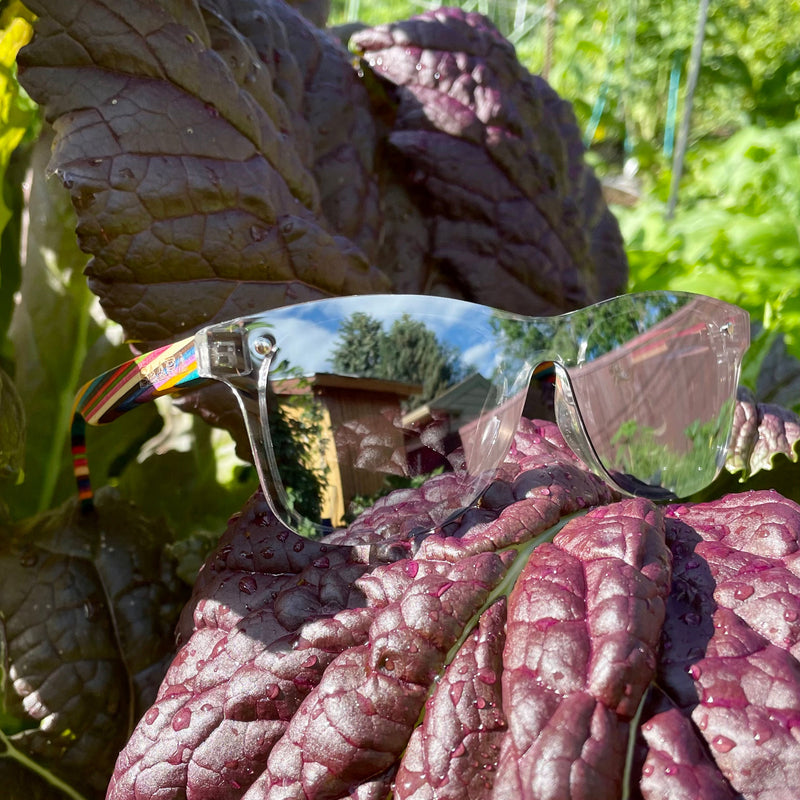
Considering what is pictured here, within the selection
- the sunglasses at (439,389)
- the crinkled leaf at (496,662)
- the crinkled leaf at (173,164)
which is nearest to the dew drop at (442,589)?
the crinkled leaf at (496,662)

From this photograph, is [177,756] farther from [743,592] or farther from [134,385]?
[743,592]

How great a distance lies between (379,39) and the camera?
4.12 feet

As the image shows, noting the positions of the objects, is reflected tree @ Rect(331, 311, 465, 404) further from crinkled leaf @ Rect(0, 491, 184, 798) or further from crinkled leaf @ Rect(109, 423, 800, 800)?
crinkled leaf @ Rect(0, 491, 184, 798)

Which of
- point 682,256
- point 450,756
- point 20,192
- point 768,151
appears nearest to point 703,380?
point 450,756

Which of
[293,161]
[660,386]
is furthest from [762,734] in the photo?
[293,161]

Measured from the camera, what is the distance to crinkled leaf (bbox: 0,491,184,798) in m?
0.85

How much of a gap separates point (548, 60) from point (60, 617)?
2871 millimetres

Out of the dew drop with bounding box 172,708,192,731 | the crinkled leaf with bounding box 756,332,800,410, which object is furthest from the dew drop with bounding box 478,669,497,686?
the crinkled leaf with bounding box 756,332,800,410

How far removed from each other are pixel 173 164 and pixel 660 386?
0.60m

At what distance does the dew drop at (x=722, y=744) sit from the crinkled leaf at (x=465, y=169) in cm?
81

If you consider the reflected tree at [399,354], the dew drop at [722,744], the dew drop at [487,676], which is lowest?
the dew drop at [487,676]

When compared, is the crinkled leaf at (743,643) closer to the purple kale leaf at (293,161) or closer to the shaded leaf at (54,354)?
the purple kale leaf at (293,161)

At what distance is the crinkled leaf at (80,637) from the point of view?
85 cm

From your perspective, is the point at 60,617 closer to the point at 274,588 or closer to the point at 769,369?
the point at 274,588
